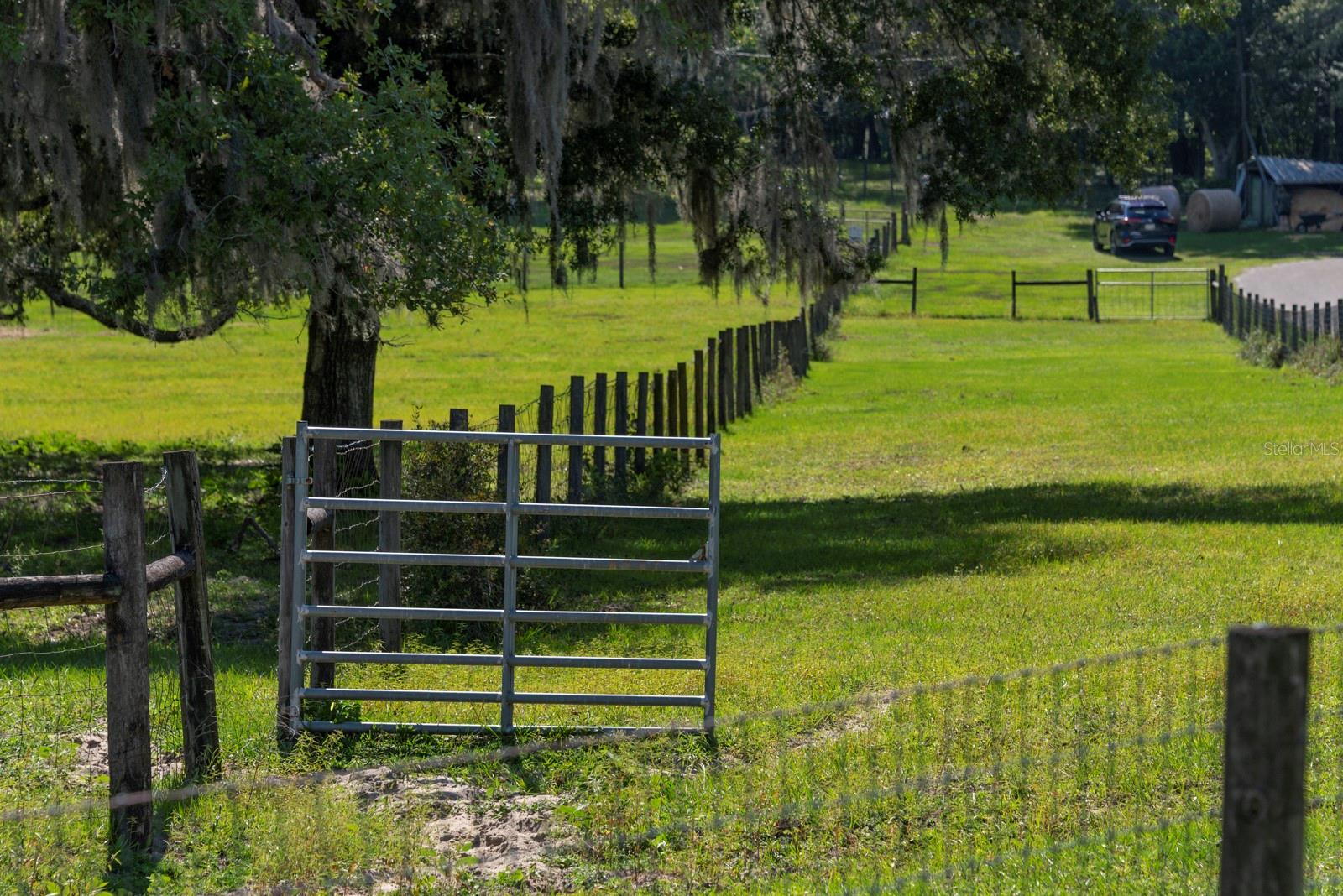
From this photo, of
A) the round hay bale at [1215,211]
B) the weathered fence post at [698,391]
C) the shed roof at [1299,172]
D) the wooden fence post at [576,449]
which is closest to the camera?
the wooden fence post at [576,449]

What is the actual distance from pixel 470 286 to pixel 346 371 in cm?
481

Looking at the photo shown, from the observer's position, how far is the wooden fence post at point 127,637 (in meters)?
6.70

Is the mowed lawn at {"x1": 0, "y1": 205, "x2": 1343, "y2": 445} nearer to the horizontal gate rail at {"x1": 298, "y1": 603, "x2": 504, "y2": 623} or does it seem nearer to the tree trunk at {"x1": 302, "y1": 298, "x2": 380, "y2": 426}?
the tree trunk at {"x1": 302, "y1": 298, "x2": 380, "y2": 426}

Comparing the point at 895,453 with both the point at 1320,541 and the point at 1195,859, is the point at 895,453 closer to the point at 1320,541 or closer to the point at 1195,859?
the point at 1320,541

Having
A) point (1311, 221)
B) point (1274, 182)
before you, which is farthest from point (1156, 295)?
point (1274, 182)

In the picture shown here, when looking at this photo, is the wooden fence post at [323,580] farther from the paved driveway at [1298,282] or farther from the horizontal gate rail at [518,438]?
the paved driveway at [1298,282]

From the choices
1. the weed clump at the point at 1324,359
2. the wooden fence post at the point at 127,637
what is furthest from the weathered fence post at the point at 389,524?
the weed clump at the point at 1324,359

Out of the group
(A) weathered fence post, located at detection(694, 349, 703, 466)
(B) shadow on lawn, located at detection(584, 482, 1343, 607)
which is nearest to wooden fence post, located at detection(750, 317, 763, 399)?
(A) weathered fence post, located at detection(694, 349, 703, 466)

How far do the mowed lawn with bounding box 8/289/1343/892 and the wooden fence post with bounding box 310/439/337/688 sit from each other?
36 centimetres

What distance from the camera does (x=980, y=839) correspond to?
21.0 feet

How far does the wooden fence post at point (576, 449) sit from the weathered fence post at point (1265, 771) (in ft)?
39.7

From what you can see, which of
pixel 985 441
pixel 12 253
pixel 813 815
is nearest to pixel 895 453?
pixel 985 441

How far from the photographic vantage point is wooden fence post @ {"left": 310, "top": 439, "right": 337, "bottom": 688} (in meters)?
8.65

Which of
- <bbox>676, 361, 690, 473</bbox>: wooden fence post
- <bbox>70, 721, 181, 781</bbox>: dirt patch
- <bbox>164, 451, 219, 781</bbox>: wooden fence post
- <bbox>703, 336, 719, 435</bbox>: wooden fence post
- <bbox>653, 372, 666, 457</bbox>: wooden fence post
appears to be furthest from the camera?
<bbox>703, 336, 719, 435</bbox>: wooden fence post
